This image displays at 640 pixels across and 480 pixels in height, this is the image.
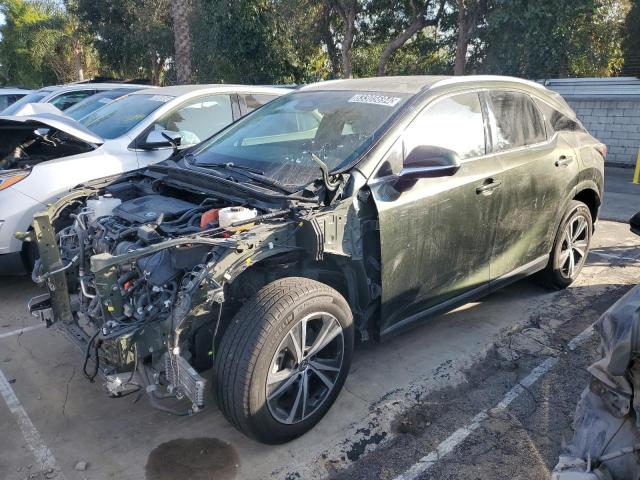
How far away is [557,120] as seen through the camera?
4.65 m

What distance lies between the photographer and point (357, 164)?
3.27 metres

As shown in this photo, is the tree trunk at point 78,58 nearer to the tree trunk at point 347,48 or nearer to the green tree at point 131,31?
the green tree at point 131,31

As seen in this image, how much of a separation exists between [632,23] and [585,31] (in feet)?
3.74

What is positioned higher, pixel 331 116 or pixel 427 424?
pixel 331 116

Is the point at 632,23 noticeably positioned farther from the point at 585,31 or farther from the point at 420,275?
the point at 420,275

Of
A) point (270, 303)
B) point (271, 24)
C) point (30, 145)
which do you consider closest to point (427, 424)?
point (270, 303)

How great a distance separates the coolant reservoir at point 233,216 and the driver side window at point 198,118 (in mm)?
2922

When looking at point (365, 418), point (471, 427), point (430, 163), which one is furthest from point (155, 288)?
point (471, 427)

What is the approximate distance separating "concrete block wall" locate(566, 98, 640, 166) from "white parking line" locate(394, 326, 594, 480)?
398 inches

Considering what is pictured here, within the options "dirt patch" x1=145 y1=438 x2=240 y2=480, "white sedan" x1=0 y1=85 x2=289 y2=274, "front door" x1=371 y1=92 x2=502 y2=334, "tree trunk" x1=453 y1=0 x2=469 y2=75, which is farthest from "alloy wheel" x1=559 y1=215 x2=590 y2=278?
"tree trunk" x1=453 y1=0 x2=469 y2=75

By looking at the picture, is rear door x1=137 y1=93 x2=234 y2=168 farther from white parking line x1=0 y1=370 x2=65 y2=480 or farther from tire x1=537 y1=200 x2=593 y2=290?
tire x1=537 y1=200 x2=593 y2=290

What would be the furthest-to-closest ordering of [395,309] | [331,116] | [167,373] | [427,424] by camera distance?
1. [331,116]
2. [395,309]
3. [427,424]
4. [167,373]

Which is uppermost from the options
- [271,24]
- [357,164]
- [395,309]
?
[271,24]

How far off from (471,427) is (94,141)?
421 centimetres
